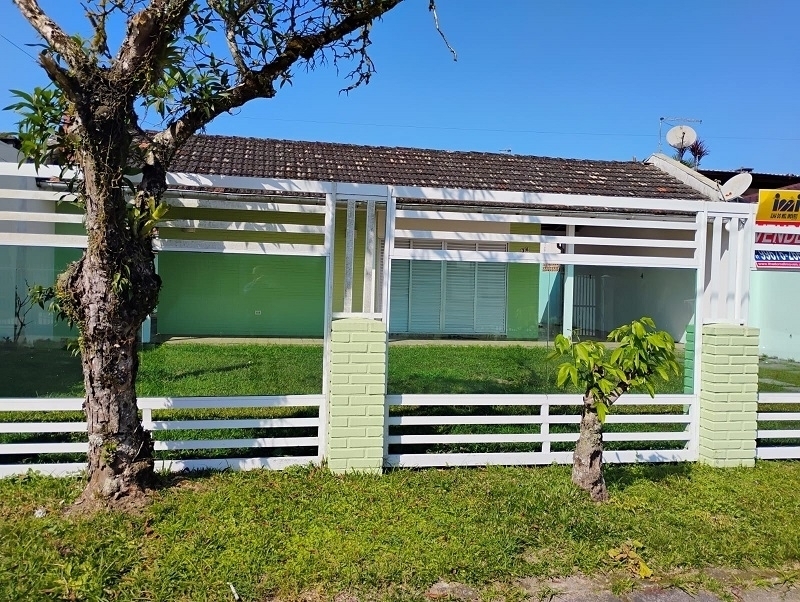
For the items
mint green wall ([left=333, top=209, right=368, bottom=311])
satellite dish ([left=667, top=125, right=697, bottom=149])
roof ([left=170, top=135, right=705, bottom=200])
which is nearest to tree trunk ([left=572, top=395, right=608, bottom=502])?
mint green wall ([left=333, top=209, right=368, bottom=311])

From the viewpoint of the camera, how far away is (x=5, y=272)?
4.81 m

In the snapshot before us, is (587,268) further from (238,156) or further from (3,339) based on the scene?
(238,156)

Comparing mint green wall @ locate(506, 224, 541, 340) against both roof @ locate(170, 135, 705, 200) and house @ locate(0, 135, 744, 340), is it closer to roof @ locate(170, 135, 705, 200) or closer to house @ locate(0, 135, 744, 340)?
house @ locate(0, 135, 744, 340)

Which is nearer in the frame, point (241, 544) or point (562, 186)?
point (241, 544)

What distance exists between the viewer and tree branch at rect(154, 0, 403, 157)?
14.1 feet

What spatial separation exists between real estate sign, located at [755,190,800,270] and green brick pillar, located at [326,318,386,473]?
4.13 metres

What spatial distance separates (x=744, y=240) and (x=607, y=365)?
2447 millimetres

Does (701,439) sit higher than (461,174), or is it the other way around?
(461,174)

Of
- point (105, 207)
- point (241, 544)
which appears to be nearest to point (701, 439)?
point (241, 544)

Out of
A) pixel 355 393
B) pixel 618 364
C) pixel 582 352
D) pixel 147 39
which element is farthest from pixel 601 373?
pixel 147 39

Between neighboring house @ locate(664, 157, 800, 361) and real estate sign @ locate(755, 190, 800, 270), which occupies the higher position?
real estate sign @ locate(755, 190, 800, 270)

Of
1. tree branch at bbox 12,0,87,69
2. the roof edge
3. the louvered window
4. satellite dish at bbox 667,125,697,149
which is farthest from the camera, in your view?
satellite dish at bbox 667,125,697,149

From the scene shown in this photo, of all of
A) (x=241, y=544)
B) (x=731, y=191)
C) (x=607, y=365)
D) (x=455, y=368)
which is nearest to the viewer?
(x=241, y=544)

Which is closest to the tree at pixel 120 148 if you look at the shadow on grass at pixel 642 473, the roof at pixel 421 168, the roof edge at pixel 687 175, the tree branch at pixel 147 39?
the tree branch at pixel 147 39
